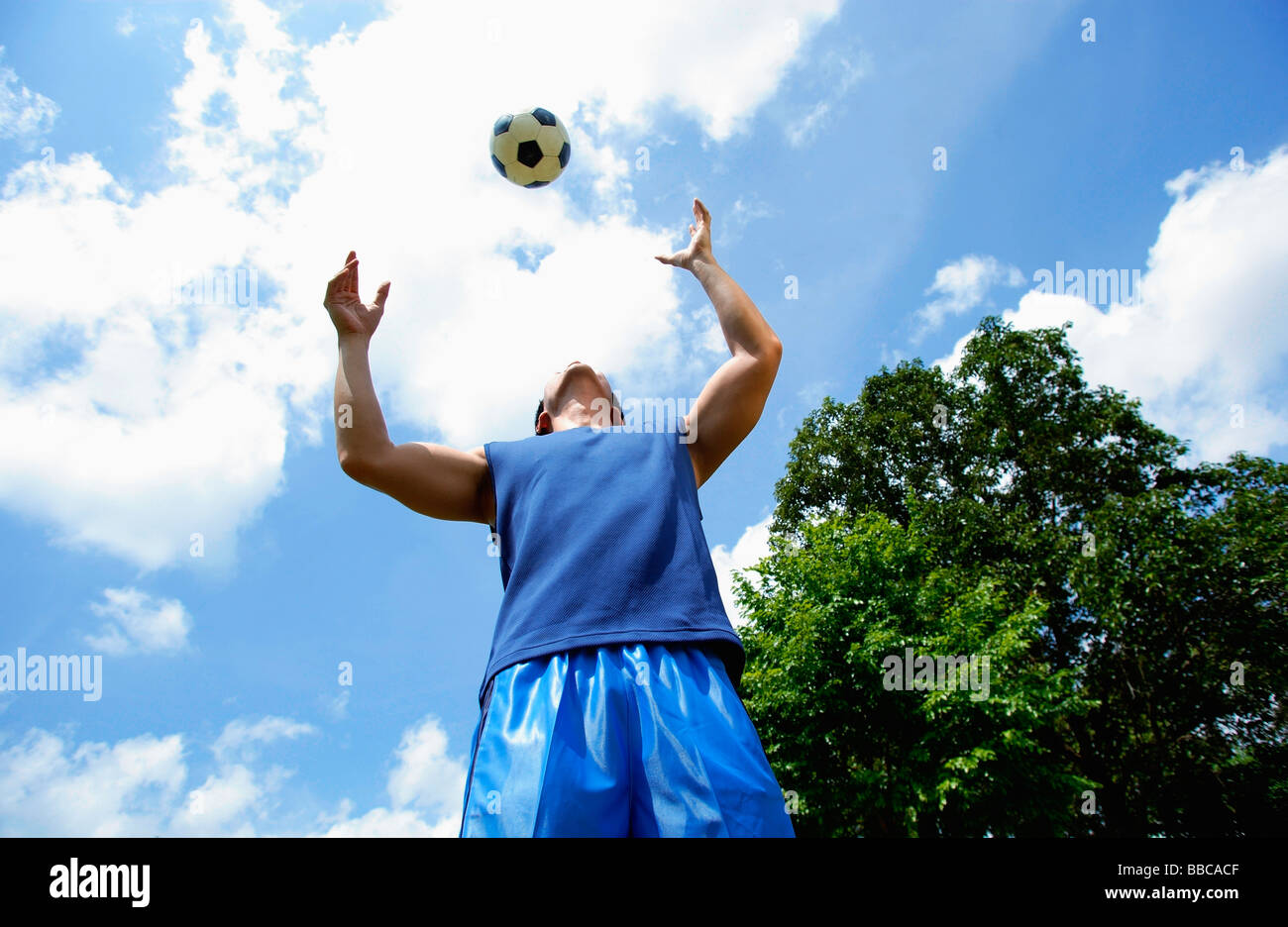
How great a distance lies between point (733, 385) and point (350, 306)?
1366 mm

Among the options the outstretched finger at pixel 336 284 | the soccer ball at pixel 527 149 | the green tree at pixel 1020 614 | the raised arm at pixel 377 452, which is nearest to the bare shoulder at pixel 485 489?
the raised arm at pixel 377 452

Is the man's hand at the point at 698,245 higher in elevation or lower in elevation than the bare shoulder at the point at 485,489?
higher

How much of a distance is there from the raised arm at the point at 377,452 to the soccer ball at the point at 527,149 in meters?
2.74

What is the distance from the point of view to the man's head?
311 centimetres

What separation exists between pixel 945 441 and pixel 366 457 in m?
19.9

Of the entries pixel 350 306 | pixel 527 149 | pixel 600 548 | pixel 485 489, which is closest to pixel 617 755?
pixel 600 548

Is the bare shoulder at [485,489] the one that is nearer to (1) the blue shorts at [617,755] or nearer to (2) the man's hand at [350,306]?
(2) the man's hand at [350,306]

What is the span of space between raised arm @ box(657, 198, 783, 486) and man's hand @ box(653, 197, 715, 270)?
10.3 inches

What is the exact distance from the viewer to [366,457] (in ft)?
7.82

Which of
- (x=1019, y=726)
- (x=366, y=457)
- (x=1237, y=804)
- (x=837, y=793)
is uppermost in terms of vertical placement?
(x=366, y=457)

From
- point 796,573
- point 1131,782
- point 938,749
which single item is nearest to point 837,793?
point 938,749

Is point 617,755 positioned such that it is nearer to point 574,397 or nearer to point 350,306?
point 574,397

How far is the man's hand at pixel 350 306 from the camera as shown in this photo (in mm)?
2555
